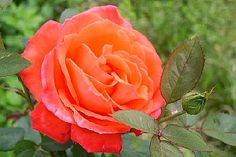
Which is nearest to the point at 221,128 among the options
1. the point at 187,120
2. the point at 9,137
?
the point at 187,120

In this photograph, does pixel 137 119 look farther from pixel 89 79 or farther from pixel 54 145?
pixel 54 145

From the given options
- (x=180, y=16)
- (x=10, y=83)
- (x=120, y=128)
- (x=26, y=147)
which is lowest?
(x=180, y=16)

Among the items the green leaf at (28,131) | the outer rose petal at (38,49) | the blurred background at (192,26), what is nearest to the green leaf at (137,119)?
the outer rose petal at (38,49)

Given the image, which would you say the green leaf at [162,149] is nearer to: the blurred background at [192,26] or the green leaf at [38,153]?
the green leaf at [38,153]

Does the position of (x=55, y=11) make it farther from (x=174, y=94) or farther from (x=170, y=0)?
(x=174, y=94)

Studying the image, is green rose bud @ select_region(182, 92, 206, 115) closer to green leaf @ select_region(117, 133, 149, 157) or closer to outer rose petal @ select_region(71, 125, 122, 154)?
outer rose petal @ select_region(71, 125, 122, 154)

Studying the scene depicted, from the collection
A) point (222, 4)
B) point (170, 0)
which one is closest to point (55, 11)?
point (170, 0)
